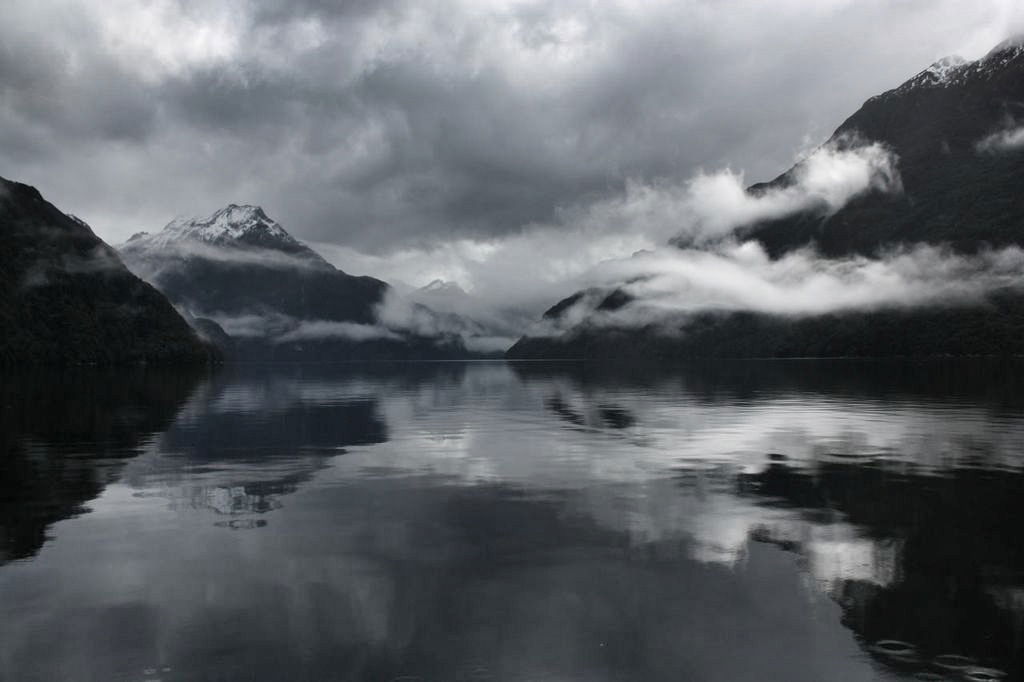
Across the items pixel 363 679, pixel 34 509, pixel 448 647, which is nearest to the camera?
pixel 363 679

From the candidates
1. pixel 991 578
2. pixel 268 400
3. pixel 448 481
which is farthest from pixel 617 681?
pixel 268 400

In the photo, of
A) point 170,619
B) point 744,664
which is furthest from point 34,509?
point 744,664

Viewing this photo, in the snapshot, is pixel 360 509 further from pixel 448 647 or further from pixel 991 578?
pixel 991 578

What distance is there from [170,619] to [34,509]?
45.7 ft

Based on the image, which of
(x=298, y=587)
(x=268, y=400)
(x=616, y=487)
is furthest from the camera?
(x=268, y=400)

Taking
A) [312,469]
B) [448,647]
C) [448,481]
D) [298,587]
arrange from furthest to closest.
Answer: [312,469] → [448,481] → [298,587] → [448,647]

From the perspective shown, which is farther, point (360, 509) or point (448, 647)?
point (360, 509)

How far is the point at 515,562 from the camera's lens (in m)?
19.0

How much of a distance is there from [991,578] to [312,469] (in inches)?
1084

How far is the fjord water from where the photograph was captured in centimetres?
1331

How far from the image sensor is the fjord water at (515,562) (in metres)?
13.3

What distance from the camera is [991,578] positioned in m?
17.3

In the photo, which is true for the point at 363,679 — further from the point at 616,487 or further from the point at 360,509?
the point at 616,487

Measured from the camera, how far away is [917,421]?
177 feet
